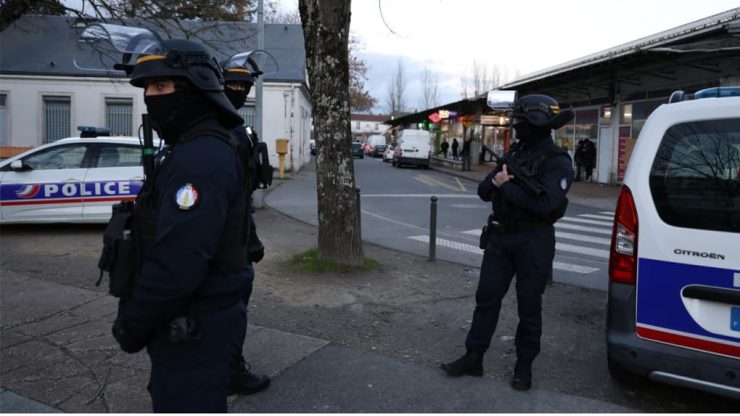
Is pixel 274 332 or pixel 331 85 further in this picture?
pixel 331 85

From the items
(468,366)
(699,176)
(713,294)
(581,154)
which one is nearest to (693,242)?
(713,294)

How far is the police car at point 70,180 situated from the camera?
9047mm

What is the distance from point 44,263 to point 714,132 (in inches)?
283

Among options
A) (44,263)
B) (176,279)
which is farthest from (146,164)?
(44,263)

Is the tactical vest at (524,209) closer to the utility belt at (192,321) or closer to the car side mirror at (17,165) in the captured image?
the utility belt at (192,321)

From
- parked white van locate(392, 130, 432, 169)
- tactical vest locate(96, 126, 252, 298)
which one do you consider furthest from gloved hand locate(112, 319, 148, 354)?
parked white van locate(392, 130, 432, 169)

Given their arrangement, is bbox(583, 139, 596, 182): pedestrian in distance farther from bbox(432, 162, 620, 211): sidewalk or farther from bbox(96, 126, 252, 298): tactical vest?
bbox(96, 126, 252, 298): tactical vest

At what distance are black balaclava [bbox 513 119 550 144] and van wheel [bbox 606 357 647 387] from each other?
1490 millimetres

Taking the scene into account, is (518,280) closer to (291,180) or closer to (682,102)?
(682,102)

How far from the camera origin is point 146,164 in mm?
2625

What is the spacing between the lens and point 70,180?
363 inches

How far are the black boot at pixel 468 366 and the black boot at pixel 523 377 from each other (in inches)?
10.2

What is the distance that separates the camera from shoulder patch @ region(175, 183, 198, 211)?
202 cm

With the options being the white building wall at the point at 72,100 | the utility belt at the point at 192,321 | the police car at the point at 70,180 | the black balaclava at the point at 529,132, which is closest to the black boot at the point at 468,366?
the black balaclava at the point at 529,132
